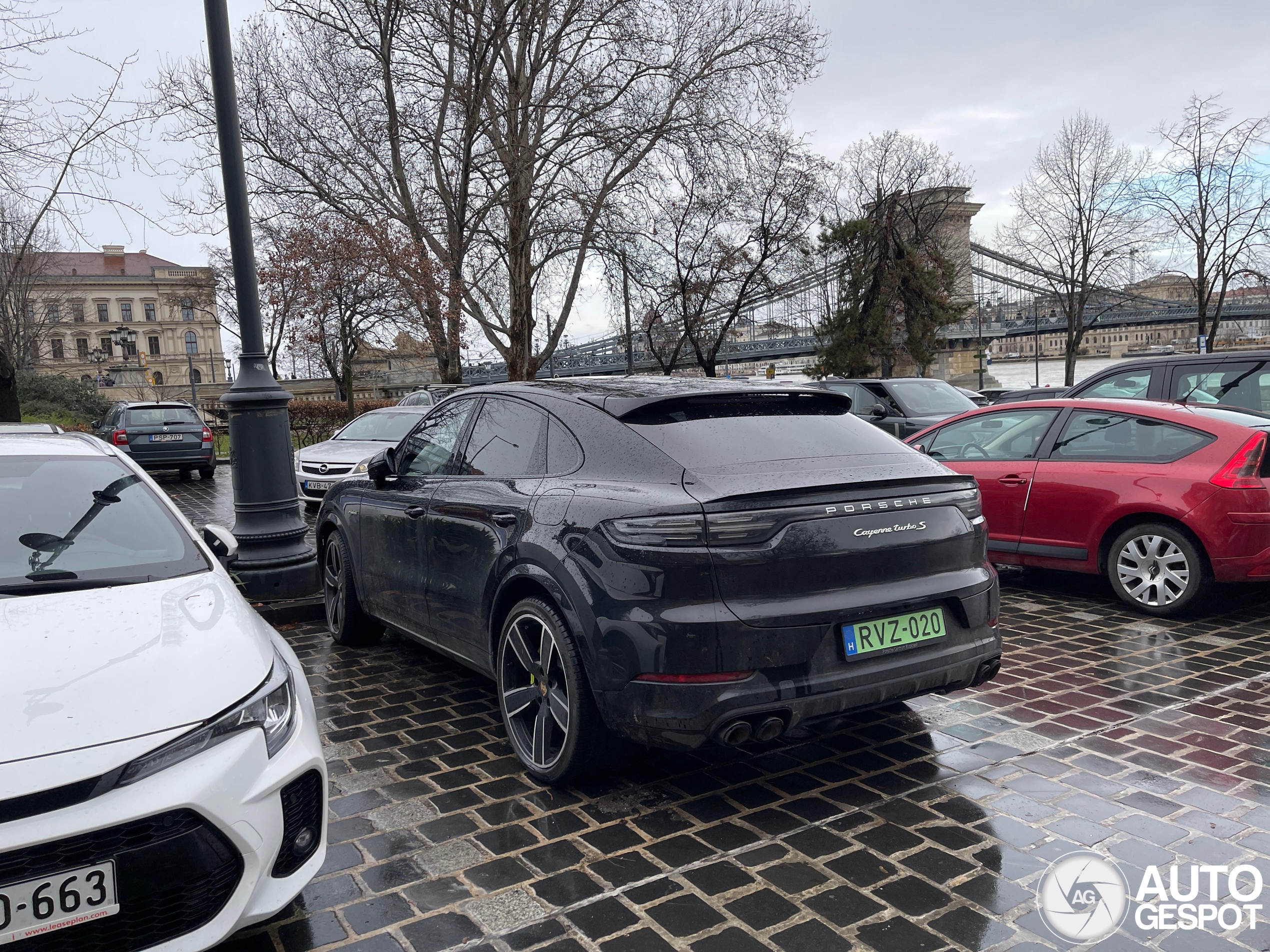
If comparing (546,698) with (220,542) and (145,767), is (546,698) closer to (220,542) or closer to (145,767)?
(220,542)

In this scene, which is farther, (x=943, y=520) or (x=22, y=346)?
(x=22, y=346)

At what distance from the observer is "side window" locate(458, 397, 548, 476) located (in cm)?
402

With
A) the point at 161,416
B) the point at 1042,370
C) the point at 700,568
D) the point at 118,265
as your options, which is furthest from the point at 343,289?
the point at 118,265

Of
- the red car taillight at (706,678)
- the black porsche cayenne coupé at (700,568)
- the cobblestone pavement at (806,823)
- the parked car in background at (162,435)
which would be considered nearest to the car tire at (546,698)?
the black porsche cayenne coupé at (700,568)

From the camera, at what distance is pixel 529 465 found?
400 centimetres

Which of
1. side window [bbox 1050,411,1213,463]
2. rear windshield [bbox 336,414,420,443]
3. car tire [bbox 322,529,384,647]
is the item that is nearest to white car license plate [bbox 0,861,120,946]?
car tire [bbox 322,529,384,647]

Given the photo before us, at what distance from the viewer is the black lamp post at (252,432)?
688 centimetres

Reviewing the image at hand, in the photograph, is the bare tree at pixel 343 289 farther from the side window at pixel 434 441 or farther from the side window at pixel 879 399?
the side window at pixel 434 441

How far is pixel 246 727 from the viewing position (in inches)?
98.0

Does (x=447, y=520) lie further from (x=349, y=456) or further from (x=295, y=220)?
(x=295, y=220)

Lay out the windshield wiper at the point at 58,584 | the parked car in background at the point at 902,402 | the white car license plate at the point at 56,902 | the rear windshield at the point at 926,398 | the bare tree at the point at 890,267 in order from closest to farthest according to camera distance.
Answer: the white car license plate at the point at 56,902
the windshield wiper at the point at 58,584
the parked car in background at the point at 902,402
the rear windshield at the point at 926,398
the bare tree at the point at 890,267

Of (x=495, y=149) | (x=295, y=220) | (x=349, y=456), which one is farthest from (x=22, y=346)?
(x=349, y=456)

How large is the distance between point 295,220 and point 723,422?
942 inches

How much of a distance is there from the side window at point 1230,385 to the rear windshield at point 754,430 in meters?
5.40
